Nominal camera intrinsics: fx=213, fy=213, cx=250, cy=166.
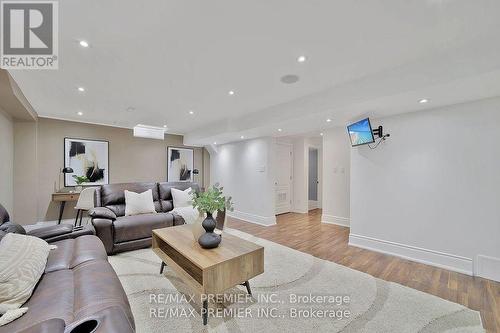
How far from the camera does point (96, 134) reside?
5.30m

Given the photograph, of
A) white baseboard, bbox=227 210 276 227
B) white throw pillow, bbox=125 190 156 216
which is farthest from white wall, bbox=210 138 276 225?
white throw pillow, bbox=125 190 156 216

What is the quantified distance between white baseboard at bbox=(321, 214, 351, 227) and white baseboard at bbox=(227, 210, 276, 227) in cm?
125

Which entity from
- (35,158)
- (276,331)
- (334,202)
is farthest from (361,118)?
(35,158)

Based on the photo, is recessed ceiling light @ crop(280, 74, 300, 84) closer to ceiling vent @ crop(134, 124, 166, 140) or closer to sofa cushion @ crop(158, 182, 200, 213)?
sofa cushion @ crop(158, 182, 200, 213)


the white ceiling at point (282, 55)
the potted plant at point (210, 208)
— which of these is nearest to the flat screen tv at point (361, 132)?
the white ceiling at point (282, 55)

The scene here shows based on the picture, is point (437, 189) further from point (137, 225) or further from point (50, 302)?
point (137, 225)

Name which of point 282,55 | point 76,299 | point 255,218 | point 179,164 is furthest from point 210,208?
point 179,164

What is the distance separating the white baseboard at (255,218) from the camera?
502cm

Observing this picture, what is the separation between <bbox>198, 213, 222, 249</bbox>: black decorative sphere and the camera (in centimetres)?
208

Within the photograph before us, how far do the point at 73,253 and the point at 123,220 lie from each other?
1283 millimetres

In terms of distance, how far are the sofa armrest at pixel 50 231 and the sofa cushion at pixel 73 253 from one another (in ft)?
0.41

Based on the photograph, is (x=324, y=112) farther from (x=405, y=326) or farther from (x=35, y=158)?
(x=35, y=158)

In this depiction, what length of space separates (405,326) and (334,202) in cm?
345

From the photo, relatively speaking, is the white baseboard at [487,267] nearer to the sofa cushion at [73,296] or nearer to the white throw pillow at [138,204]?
the sofa cushion at [73,296]
